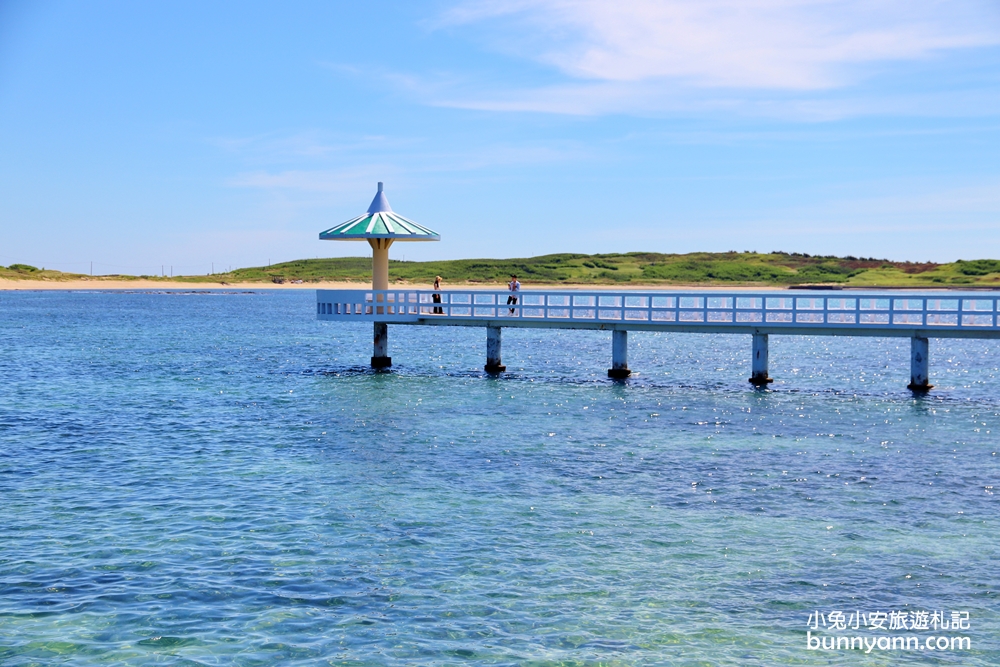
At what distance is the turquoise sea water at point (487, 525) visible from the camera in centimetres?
1093

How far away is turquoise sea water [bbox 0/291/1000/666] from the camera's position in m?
10.9

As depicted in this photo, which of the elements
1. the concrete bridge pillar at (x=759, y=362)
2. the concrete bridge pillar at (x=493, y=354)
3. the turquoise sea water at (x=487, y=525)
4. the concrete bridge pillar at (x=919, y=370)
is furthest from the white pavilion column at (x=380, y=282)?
the concrete bridge pillar at (x=919, y=370)

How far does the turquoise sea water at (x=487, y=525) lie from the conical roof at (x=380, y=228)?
18.6 feet

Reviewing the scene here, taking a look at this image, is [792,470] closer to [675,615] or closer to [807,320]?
[675,615]

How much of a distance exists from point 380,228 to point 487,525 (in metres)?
21.2

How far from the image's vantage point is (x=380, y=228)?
115 feet

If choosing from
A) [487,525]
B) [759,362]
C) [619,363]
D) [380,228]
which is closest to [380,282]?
[380,228]

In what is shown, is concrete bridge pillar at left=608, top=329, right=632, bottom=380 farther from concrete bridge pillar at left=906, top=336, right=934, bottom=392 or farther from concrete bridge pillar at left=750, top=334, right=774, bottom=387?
concrete bridge pillar at left=906, top=336, right=934, bottom=392

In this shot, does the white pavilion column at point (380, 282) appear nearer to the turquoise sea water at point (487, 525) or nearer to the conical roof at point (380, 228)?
the conical roof at point (380, 228)

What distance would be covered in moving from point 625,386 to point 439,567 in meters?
21.5

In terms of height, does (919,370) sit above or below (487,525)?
above

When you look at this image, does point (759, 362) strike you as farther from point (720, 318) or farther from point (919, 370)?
point (919, 370)

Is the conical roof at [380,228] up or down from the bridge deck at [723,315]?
up

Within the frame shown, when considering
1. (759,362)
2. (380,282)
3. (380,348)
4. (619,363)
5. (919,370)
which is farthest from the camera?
(380,348)
